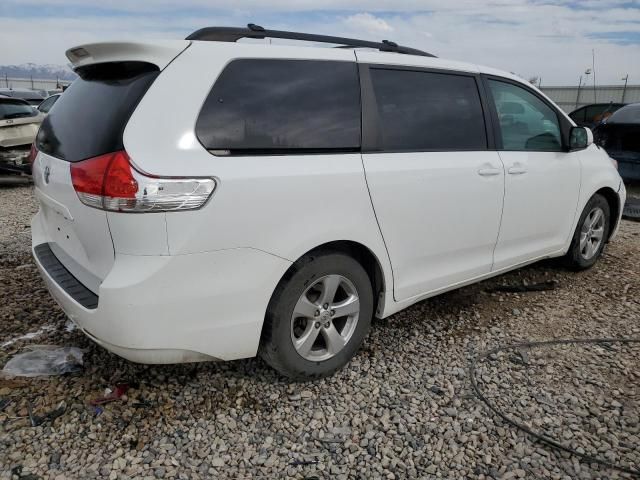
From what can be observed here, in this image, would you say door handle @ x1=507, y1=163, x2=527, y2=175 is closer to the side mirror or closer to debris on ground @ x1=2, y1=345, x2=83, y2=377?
the side mirror

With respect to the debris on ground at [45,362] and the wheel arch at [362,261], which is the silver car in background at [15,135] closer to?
the debris on ground at [45,362]

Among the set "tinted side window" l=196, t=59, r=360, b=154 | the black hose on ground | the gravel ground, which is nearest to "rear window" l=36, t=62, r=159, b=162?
"tinted side window" l=196, t=59, r=360, b=154

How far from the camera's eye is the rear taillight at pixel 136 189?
212 cm

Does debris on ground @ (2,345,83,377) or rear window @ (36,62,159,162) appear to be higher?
rear window @ (36,62,159,162)

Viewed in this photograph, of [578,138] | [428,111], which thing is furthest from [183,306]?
[578,138]

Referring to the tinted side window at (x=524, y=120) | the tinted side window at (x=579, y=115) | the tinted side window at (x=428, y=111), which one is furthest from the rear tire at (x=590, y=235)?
the tinted side window at (x=579, y=115)

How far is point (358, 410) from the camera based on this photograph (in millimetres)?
2662

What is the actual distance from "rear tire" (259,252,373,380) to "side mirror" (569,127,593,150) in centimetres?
225

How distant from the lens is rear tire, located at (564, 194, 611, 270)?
4.46 meters

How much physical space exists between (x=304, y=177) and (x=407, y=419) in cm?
130

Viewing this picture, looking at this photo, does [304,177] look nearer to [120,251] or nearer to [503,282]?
[120,251]

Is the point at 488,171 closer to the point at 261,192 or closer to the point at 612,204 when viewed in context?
the point at 261,192

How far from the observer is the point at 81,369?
114 inches

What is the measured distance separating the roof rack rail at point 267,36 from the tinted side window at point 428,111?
0.72 feet
